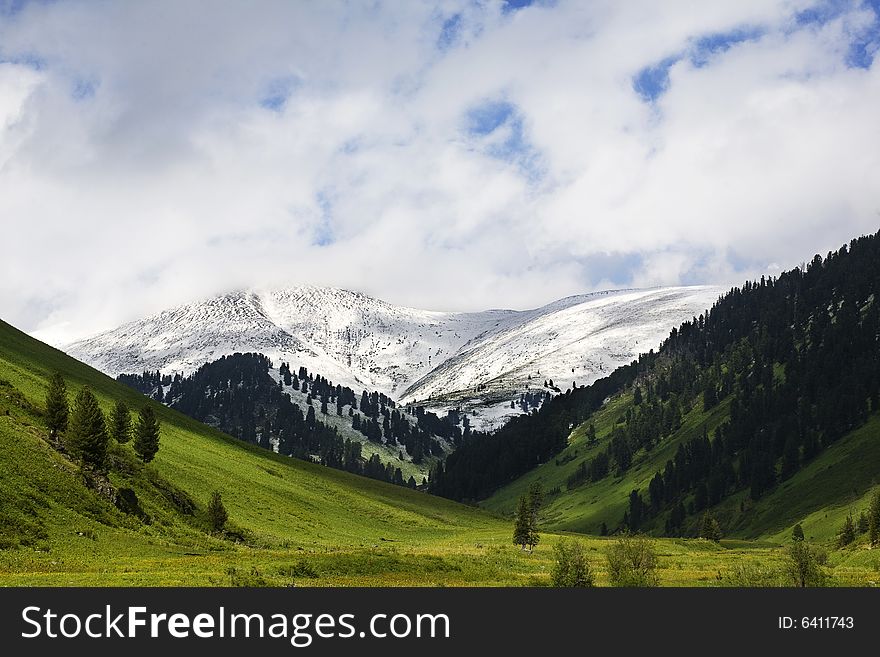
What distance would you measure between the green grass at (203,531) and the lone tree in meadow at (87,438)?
66.9 inches

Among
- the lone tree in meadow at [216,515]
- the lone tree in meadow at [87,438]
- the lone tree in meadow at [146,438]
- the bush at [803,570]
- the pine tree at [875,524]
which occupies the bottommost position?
the bush at [803,570]

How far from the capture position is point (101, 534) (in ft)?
182

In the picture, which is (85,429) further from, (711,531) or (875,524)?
(711,531)

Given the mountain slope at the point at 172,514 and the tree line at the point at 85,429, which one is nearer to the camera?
the mountain slope at the point at 172,514

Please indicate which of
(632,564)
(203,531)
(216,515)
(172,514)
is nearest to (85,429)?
(172,514)

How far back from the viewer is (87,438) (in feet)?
218

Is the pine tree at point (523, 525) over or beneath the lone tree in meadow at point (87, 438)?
beneath

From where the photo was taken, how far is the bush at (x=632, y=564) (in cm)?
4142

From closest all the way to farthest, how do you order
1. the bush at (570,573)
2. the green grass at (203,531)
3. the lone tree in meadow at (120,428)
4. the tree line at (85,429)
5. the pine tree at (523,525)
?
the bush at (570,573)
the green grass at (203,531)
the tree line at (85,429)
the lone tree in meadow at (120,428)
the pine tree at (523,525)

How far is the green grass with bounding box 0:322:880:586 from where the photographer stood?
1806 inches

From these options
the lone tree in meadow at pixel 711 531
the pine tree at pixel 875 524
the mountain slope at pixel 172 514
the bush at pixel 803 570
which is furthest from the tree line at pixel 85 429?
the lone tree in meadow at pixel 711 531

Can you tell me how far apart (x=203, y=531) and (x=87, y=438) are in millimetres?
14346

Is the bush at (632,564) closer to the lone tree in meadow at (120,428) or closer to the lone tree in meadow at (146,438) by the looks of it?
the lone tree in meadow at (146,438)
